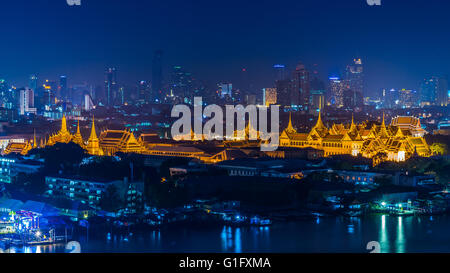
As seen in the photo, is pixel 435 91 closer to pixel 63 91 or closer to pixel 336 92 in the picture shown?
pixel 336 92

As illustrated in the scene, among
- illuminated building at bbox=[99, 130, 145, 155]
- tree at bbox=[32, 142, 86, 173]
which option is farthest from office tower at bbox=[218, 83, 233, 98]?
tree at bbox=[32, 142, 86, 173]

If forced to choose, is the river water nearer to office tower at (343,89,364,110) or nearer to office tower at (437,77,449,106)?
office tower at (343,89,364,110)

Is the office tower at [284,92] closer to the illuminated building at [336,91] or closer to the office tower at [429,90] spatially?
the illuminated building at [336,91]

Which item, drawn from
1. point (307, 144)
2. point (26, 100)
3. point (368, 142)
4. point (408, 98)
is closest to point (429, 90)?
point (408, 98)

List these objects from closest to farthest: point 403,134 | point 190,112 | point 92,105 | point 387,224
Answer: point 387,224 < point 403,134 < point 190,112 < point 92,105

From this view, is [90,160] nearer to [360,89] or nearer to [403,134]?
[403,134]
